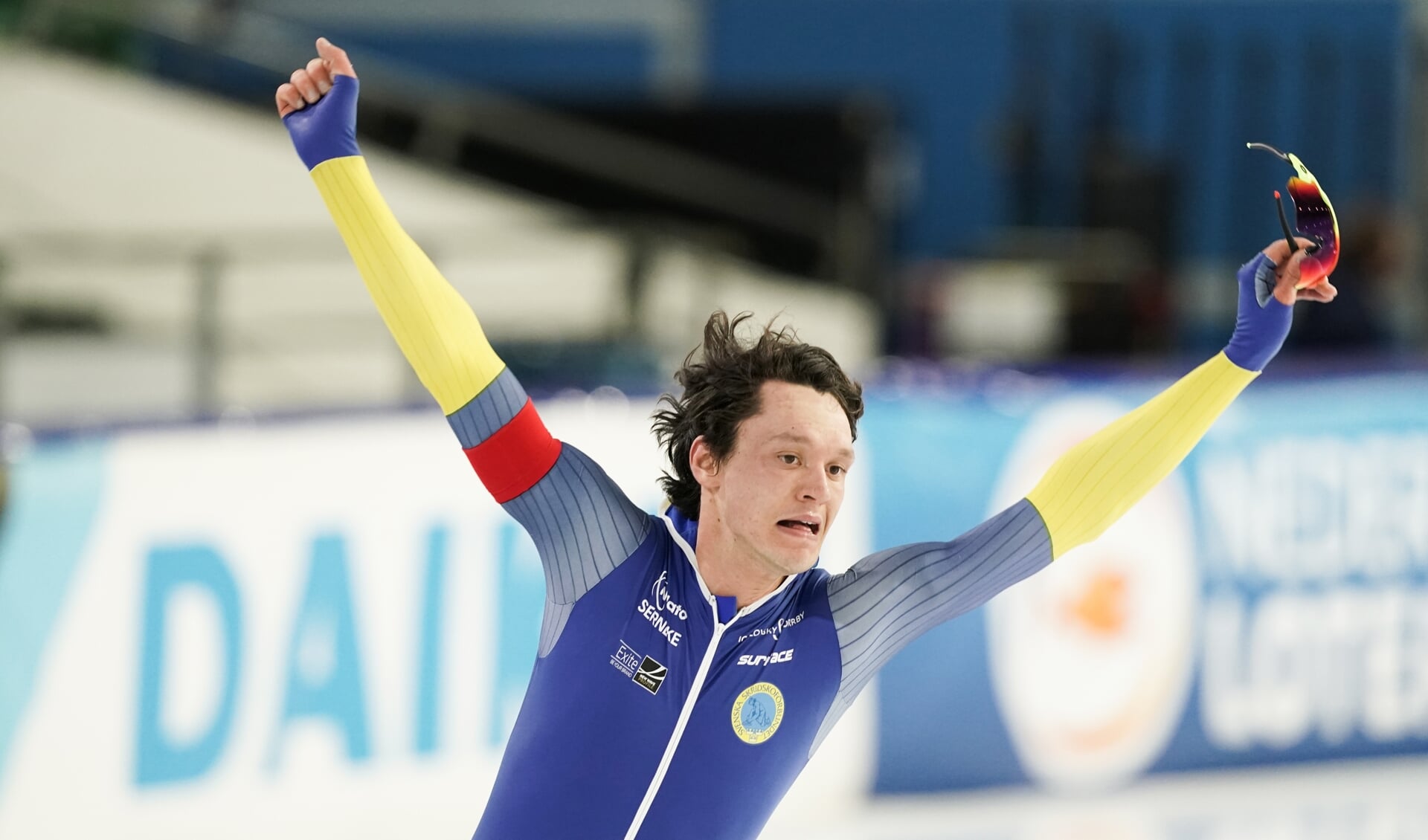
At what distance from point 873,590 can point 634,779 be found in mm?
472

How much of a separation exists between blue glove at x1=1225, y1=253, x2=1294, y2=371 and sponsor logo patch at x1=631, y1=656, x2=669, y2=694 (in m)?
0.97

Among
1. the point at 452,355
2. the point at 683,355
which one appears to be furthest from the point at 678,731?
the point at 683,355

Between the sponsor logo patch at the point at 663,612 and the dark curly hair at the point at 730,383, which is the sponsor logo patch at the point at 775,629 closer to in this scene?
the sponsor logo patch at the point at 663,612

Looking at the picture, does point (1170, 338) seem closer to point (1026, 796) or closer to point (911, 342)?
point (911, 342)

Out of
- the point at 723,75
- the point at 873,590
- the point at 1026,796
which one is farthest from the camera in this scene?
the point at 723,75

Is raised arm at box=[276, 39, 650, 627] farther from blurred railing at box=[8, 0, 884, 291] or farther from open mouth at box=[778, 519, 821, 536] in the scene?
blurred railing at box=[8, 0, 884, 291]

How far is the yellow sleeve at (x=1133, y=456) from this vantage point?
284 centimetres

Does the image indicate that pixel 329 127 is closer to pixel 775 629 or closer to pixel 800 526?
pixel 800 526

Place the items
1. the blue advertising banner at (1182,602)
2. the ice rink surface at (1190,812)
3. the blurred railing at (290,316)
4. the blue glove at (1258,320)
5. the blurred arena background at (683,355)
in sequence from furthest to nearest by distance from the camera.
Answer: the blurred railing at (290,316)
the blue advertising banner at (1182,602)
the ice rink surface at (1190,812)
the blurred arena background at (683,355)
the blue glove at (1258,320)

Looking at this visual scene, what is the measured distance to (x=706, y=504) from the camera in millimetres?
2707

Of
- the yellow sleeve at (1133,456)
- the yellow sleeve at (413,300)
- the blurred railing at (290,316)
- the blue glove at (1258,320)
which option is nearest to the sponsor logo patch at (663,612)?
the yellow sleeve at (413,300)

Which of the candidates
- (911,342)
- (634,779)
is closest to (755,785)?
(634,779)

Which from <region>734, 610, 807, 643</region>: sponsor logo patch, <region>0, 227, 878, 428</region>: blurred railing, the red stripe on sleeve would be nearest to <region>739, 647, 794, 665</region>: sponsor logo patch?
<region>734, 610, 807, 643</region>: sponsor logo patch

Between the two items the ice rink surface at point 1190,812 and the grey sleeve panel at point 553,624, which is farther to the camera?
the ice rink surface at point 1190,812
